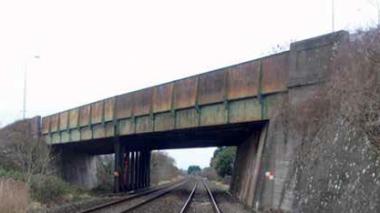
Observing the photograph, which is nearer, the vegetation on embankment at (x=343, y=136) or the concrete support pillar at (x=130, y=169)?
the vegetation on embankment at (x=343, y=136)

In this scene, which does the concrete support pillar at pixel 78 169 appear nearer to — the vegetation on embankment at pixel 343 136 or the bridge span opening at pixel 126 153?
the bridge span opening at pixel 126 153

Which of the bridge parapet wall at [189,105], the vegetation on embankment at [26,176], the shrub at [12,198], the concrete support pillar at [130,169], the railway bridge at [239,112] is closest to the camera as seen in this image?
the shrub at [12,198]

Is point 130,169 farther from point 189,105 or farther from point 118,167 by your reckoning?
point 189,105

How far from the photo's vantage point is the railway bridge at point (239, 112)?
23.7m

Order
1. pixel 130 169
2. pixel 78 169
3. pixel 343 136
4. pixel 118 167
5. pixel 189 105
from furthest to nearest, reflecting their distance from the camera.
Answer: pixel 78 169 → pixel 130 169 → pixel 118 167 → pixel 189 105 → pixel 343 136

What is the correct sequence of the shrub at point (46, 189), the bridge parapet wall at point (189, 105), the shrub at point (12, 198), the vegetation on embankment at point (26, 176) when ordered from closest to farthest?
the shrub at point (12, 198) < the vegetation on embankment at point (26, 176) < the bridge parapet wall at point (189, 105) < the shrub at point (46, 189)

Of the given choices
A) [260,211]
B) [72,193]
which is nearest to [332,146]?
[260,211]

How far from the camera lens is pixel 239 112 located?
2922cm

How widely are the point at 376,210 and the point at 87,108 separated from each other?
37.2 meters

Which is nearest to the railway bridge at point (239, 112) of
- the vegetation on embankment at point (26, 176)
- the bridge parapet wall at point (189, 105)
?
the bridge parapet wall at point (189, 105)

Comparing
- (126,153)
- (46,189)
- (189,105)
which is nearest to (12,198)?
(46,189)

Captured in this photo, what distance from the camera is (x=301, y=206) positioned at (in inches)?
757

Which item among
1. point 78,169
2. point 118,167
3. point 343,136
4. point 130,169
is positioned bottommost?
point 78,169

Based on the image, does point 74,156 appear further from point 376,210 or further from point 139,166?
point 376,210
